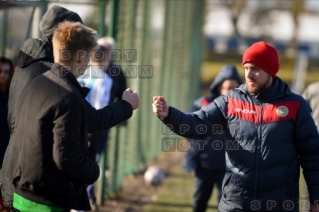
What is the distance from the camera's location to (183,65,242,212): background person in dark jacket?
22.1 ft

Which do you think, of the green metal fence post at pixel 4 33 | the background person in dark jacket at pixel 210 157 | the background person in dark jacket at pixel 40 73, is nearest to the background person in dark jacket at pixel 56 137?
the background person in dark jacket at pixel 40 73

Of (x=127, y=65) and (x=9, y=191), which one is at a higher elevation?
(x=127, y=65)

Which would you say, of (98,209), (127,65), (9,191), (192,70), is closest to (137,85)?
(127,65)

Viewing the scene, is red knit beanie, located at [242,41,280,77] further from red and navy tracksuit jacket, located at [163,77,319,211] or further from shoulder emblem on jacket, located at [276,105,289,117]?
shoulder emblem on jacket, located at [276,105,289,117]

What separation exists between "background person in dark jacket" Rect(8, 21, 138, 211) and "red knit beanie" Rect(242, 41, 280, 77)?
4.09 feet

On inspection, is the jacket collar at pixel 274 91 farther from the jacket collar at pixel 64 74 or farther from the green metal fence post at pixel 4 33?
the green metal fence post at pixel 4 33

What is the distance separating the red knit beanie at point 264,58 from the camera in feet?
14.8

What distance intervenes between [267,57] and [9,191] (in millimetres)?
1986

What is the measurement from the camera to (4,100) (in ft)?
17.0

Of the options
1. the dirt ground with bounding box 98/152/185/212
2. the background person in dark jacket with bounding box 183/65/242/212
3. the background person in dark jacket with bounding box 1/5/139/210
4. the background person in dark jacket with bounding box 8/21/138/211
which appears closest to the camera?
the background person in dark jacket with bounding box 8/21/138/211

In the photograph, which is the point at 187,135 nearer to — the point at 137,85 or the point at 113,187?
the point at 113,187

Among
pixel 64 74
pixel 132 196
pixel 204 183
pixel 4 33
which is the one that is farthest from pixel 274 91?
pixel 132 196

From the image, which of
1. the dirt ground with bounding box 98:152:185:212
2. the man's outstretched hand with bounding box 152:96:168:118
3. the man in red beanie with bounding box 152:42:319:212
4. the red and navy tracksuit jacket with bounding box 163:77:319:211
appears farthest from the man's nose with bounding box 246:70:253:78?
the dirt ground with bounding box 98:152:185:212

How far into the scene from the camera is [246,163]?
14.6 ft
